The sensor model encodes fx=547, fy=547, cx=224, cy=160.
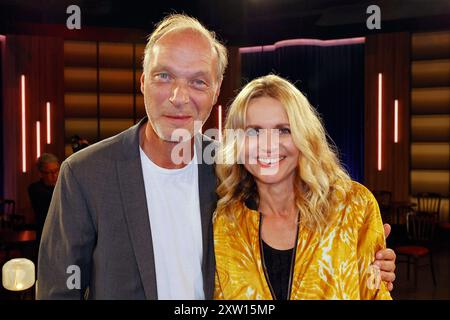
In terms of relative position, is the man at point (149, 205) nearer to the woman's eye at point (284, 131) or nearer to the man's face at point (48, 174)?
the woman's eye at point (284, 131)

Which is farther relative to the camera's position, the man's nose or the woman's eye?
the woman's eye

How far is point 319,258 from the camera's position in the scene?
1618 millimetres

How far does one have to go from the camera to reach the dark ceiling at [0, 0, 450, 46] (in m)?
5.17

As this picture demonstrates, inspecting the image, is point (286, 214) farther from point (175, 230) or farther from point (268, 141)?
point (175, 230)

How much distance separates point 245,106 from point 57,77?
6320 mm

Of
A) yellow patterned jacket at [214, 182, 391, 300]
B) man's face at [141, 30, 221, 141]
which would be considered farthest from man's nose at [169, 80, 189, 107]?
yellow patterned jacket at [214, 182, 391, 300]

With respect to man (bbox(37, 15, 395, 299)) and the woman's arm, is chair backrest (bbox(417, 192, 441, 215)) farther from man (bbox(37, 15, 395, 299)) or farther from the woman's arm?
man (bbox(37, 15, 395, 299))

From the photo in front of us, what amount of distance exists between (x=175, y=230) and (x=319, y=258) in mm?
434

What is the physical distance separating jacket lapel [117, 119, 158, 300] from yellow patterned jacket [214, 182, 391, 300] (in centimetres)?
22

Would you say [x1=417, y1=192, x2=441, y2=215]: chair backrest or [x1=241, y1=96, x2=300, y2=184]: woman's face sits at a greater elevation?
[x1=241, y1=96, x2=300, y2=184]: woman's face

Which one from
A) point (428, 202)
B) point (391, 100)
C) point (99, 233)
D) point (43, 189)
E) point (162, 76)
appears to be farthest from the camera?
point (391, 100)

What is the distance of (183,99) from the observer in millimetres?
1538

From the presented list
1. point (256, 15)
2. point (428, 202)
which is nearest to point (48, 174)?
point (256, 15)

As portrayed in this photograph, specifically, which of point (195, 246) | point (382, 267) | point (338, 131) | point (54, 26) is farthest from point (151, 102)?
point (338, 131)
